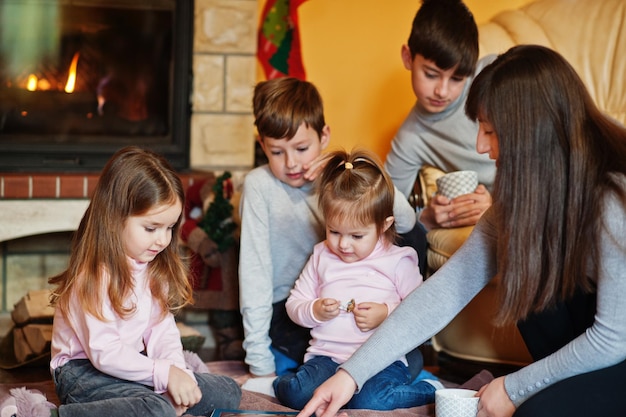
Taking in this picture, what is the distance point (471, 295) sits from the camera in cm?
186

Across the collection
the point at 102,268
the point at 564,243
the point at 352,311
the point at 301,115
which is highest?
the point at 301,115

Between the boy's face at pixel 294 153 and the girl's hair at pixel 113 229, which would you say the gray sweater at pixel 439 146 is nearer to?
the boy's face at pixel 294 153

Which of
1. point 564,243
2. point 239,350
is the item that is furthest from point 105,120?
point 564,243

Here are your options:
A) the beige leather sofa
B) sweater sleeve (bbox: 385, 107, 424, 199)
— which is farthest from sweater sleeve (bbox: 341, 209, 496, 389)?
sweater sleeve (bbox: 385, 107, 424, 199)

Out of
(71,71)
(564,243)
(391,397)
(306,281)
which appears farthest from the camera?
(71,71)

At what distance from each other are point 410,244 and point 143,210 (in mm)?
884

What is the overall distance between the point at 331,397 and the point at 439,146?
3.85 feet

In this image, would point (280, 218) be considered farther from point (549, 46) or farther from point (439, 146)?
point (549, 46)

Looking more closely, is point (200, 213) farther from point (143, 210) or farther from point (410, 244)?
point (143, 210)

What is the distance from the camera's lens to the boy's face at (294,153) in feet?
7.50

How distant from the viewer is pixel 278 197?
2400 millimetres

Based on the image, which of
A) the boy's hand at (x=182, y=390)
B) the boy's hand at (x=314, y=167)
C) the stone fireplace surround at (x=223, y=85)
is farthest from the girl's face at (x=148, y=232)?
the stone fireplace surround at (x=223, y=85)

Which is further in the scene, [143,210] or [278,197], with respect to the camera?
[278,197]

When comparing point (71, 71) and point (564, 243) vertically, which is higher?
point (71, 71)
